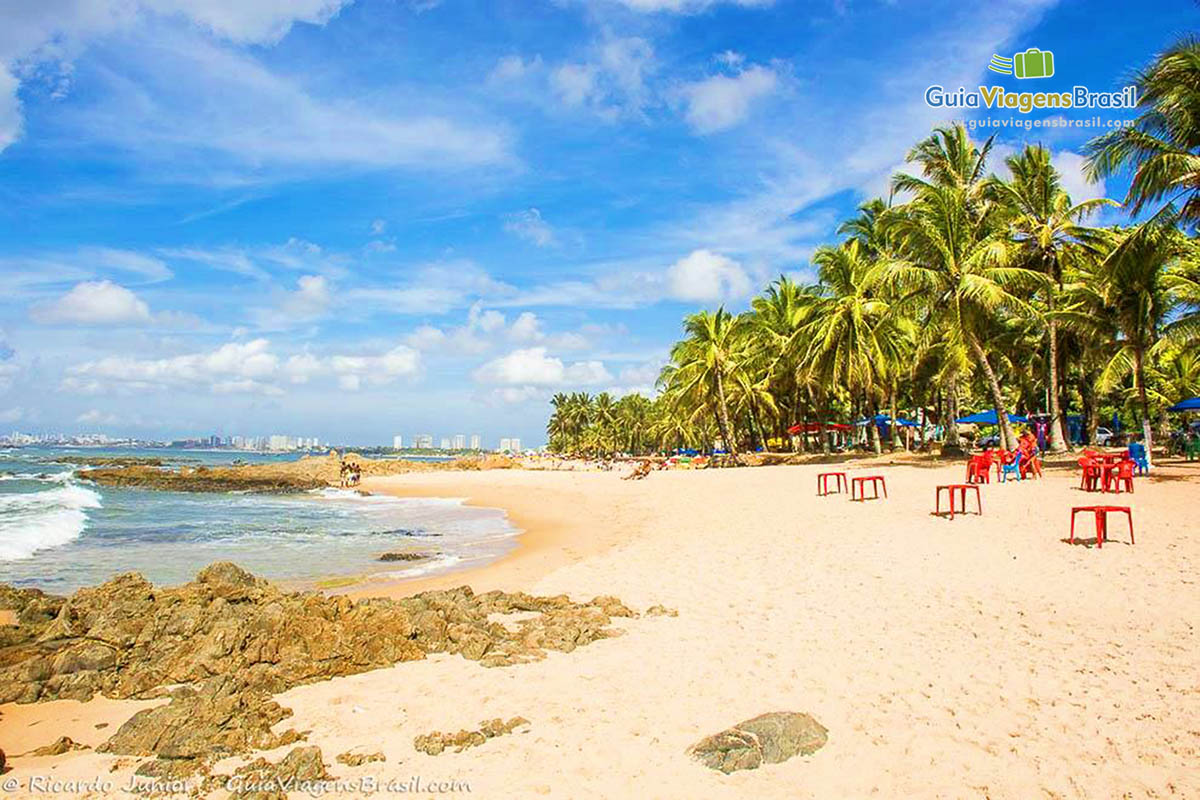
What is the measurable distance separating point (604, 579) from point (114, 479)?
53.6 m

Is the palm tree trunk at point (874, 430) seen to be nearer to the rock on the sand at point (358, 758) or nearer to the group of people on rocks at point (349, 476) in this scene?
the rock on the sand at point (358, 758)

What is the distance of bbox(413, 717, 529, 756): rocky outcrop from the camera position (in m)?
4.59

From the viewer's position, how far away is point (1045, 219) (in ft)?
82.7

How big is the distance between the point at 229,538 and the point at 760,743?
59.8 ft

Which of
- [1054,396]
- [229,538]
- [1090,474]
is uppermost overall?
[1054,396]

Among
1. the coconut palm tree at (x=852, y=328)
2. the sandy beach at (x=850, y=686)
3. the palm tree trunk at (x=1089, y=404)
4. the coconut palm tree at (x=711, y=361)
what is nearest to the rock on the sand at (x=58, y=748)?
the sandy beach at (x=850, y=686)

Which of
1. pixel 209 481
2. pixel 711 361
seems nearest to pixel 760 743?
pixel 711 361

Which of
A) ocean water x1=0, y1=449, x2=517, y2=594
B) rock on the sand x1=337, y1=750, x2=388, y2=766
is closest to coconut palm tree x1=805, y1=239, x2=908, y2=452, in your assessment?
ocean water x1=0, y1=449, x2=517, y2=594

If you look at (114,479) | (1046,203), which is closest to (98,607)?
(1046,203)

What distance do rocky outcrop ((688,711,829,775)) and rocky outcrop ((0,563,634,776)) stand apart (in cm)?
247

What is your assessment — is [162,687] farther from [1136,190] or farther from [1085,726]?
[1136,190]

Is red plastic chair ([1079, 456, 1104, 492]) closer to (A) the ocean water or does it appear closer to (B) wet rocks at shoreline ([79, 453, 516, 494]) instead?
(A) the ocean water

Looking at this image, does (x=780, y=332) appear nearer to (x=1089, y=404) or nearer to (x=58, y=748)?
(x=1089, y=404)

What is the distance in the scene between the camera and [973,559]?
9125mm
